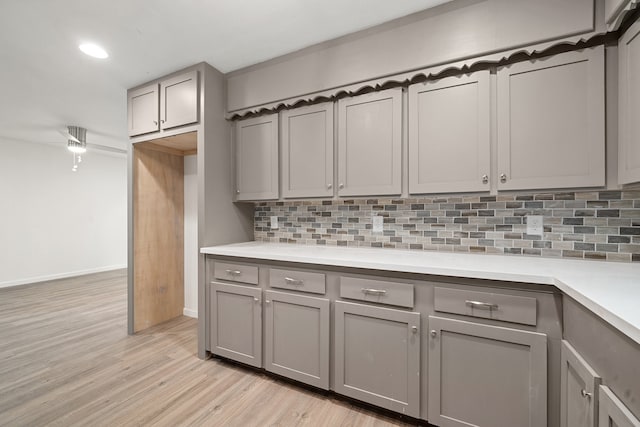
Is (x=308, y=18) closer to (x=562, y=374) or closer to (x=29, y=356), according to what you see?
(x=562, y=374)

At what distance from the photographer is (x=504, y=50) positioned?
153 cm

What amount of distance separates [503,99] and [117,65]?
9.68 feet

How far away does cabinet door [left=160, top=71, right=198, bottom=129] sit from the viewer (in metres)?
2.30

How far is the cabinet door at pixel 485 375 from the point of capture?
1242mm

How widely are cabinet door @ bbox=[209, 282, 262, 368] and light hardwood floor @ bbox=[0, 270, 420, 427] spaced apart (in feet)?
0.51

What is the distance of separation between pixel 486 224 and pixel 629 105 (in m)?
0.88

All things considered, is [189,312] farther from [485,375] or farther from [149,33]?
[485,375]

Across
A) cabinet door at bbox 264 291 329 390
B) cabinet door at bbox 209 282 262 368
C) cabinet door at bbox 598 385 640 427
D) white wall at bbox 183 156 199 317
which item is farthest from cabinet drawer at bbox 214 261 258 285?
cabinet door at bbox 598 385 640 427

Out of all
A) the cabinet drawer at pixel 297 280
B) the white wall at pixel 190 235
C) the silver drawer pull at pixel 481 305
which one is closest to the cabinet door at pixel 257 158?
the cabinet drawer at pixel 297 280

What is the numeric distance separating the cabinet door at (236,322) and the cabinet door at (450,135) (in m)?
1.42

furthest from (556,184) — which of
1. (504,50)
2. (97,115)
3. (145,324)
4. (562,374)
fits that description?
(97,115)

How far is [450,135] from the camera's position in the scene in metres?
1.69

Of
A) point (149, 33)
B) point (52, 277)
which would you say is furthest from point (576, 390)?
point (52, 277)

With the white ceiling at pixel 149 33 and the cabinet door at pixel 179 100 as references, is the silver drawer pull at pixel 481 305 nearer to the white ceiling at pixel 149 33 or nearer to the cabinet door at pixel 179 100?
the white ceiling at pixel 149 33
